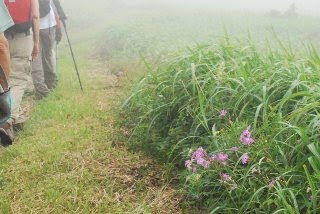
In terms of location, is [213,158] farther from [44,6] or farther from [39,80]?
[44,6]

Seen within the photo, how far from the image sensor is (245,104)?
12.2 feet

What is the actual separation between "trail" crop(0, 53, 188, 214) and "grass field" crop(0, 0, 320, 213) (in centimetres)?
1

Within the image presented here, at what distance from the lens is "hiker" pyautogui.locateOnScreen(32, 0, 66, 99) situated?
7.19 metres

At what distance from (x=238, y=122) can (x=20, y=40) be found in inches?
139

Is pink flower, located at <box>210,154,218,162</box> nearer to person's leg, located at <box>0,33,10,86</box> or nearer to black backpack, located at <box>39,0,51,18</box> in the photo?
person's leg, located at <box>0,33,10,86</box>

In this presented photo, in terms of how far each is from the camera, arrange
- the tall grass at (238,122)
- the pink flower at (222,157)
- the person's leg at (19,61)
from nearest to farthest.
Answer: the tall grass at (238,122)
the pink flower at (222,157)
the person's leg at (19,61)

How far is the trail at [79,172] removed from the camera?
347 cm

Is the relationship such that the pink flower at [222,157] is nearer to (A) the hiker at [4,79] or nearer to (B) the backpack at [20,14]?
(A) the hiker at [4,79]

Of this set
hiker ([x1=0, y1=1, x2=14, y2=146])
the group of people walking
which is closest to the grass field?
the group of people walking

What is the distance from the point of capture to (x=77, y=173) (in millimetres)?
3900

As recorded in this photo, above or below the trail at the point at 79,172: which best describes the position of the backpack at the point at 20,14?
above

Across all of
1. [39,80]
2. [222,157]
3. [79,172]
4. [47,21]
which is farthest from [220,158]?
[47,21]

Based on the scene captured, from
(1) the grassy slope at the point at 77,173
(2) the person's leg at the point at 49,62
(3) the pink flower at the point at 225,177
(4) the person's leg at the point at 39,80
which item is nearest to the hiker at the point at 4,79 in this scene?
(1) the grassy slope at the point at 77,173

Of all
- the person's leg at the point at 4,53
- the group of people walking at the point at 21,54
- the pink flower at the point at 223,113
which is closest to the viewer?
the pink flower at the point at 223,113
